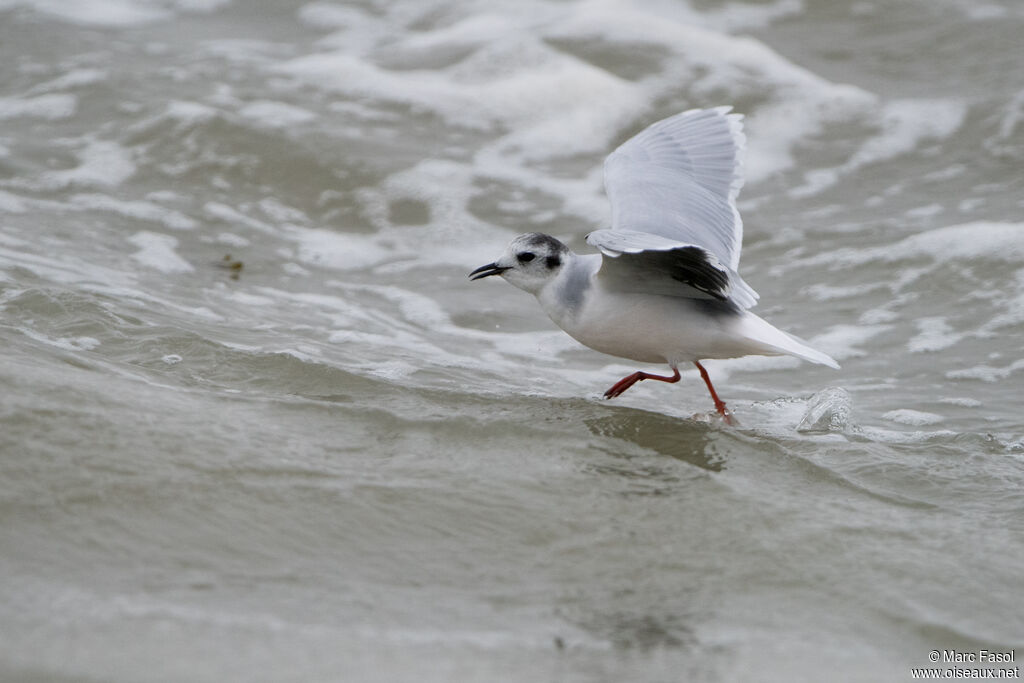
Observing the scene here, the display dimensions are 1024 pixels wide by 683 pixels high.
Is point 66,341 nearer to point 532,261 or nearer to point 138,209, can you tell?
point 532,261

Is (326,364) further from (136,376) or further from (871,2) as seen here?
(871,2)

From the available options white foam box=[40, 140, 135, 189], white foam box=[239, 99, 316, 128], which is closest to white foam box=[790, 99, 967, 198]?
white foam box=[239, 99, 316, 128]

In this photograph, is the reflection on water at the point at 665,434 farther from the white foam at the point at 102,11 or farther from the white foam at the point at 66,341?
the white foam at the point at 102,11

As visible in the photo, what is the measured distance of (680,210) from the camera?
5.77m

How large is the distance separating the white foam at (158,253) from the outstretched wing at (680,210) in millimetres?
2782

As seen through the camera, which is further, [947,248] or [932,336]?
[947,248]

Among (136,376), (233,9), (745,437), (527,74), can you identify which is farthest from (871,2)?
(136,376)

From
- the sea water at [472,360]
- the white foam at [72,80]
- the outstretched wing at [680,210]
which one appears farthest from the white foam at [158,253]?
the white foam at [72,80]

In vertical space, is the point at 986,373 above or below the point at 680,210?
below

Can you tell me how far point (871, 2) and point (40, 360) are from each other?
9.92 m

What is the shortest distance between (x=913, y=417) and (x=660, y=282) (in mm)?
1478

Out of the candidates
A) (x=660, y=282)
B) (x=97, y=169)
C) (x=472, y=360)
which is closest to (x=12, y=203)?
(x=97, y=169)

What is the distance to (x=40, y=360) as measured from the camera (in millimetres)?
4691

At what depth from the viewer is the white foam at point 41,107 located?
960 cm
